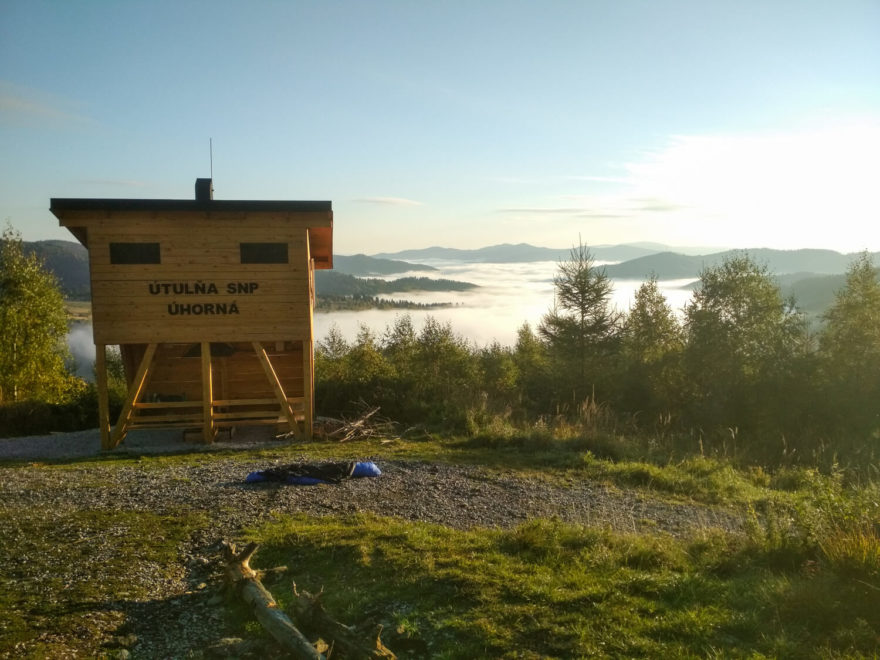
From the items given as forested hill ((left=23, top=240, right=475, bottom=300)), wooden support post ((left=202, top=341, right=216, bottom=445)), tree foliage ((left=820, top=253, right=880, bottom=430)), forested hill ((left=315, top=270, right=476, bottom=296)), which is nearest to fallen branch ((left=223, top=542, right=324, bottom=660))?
wooden support post ((left=202, top=341, right=216, bottom=445))

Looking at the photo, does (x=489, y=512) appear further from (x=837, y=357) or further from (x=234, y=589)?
(x=837, y=357)

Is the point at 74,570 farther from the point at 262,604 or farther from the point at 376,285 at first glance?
the point at 376,285

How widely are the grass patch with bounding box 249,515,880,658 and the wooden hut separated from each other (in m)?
9.07

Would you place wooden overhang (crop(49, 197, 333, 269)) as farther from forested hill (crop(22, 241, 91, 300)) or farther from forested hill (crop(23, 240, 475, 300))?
forested hill (crop(22, 241, 91, 300))

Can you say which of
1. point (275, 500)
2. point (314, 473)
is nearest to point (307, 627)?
point (275, 500)

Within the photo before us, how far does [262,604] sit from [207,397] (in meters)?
11.9

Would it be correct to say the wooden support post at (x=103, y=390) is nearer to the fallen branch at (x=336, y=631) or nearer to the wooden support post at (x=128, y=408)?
the wooden support post at (x=128, y=408)

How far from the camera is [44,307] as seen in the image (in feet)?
105

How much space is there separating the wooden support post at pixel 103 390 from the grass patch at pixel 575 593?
996 centimetres

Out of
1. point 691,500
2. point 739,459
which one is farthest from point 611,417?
point 691,500

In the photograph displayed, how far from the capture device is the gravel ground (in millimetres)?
7281

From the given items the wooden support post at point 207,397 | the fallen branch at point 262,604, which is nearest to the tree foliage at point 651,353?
the wooden support post at point 207,397

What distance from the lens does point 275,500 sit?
33.9 ft

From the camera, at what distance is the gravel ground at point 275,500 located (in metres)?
7.28
